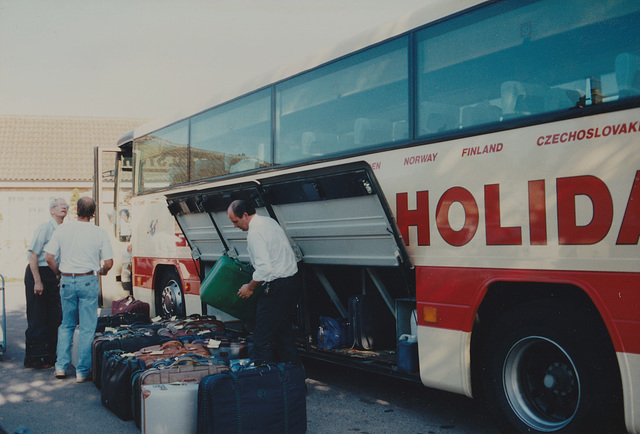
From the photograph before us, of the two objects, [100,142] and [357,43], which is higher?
[100,142]

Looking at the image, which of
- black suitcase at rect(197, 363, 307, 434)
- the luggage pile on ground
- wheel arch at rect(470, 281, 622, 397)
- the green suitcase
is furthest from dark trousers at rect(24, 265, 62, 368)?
wheel arch at rect(470, 281, 622, 397)

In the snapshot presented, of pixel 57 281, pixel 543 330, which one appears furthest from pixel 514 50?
pixel 57 281

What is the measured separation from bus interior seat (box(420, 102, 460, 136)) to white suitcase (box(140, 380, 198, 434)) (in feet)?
9.27

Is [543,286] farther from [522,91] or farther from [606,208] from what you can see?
[522,91]

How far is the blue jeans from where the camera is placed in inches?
278

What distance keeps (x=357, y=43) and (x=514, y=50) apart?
1.78 metres

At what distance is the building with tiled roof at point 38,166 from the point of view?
26.5 meters

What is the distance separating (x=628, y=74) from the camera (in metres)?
4.09

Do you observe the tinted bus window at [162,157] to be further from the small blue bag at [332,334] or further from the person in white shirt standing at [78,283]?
the small blue bag at [332,334]

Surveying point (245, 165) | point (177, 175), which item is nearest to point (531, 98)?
point (245, 165)

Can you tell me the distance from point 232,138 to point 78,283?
8.18 feet

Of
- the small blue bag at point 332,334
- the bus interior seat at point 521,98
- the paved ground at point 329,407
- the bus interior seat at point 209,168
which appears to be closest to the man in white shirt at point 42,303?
the paved ground at point 329,407

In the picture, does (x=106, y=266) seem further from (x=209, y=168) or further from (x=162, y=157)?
(x=162, y=157)

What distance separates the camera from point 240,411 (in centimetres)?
481
